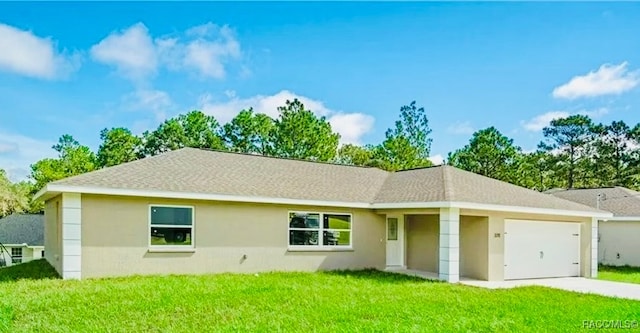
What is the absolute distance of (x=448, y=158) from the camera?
4091cm

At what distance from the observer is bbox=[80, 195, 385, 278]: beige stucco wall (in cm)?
1177

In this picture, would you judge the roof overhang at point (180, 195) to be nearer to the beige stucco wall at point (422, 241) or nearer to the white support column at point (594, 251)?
the beige stucco wall at point (422, 241)

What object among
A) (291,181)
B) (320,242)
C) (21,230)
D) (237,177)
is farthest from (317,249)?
(21,230)

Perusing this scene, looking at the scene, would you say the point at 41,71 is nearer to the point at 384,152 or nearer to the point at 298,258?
the point at 298,258

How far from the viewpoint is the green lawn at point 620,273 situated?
15.6 m

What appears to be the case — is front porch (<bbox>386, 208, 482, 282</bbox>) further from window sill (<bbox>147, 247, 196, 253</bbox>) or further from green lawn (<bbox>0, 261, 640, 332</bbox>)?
window sill (<bbox>147, 247, 196, 253</bbox>)

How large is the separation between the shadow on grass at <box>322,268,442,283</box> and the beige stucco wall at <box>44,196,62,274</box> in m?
7.42

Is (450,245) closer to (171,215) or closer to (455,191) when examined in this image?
(455,191)

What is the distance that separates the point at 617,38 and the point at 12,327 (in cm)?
1758

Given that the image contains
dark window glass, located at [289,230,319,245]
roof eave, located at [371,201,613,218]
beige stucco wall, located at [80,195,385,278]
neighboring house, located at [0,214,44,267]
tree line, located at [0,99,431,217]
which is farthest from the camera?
tree line, located at [0,99,431,217]

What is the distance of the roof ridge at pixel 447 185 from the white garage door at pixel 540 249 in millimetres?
2093

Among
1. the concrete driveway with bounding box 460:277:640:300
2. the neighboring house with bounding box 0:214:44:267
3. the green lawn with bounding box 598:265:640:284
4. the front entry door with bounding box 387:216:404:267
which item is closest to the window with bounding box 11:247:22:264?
the neighboring house with bounding box 0:214:44:267

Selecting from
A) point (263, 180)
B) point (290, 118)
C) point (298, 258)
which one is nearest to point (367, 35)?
point (263, 180)

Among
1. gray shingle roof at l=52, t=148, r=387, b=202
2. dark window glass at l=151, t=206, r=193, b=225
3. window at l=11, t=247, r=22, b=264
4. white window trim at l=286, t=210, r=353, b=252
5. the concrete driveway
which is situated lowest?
window at l=11, t=247, r=22, b=264
